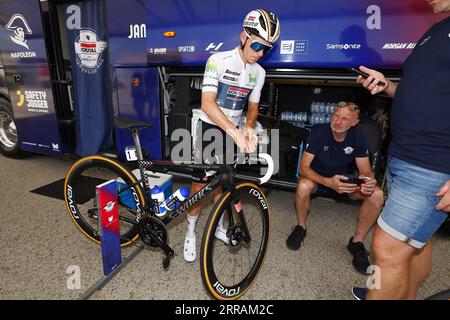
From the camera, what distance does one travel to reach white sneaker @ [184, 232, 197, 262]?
82.0 inches

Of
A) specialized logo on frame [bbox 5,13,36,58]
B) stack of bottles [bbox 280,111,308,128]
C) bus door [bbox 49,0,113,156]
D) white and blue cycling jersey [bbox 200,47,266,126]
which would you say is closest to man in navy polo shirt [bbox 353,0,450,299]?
white and blue cycling jersey [bbox 200,47,266,126]

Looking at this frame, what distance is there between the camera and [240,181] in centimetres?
176

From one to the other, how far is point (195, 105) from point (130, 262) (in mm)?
1895

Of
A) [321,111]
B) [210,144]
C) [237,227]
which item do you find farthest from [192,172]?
[321,111]

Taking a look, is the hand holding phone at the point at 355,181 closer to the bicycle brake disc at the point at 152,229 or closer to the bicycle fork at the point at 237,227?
the bicycle fork at the point at 237,227

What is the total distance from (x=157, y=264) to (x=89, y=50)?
2.97 meters

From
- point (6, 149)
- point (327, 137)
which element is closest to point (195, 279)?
point (327, 137)

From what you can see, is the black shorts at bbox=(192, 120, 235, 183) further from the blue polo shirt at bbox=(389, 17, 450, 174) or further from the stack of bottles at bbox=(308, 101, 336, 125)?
the stack of bottles at bbox=(308, 101, 336, 125)

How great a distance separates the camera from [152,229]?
6.23 feet

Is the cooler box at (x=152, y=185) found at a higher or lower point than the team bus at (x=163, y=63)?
lower

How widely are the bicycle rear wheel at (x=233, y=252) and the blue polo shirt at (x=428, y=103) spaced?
954mm

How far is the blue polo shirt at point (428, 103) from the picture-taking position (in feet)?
3.53

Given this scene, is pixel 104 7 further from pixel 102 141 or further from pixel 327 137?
pixel 327 137

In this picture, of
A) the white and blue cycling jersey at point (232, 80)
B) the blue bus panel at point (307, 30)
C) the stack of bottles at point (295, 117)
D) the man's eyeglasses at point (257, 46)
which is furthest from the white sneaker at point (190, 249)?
the stack of bottles at point (295, 117)
